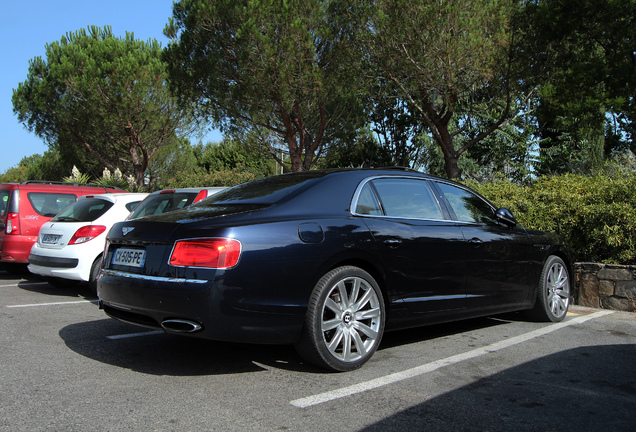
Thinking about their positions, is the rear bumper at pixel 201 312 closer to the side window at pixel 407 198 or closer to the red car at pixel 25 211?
the side window at pixel 407 198

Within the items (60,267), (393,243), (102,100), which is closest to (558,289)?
(393,243)

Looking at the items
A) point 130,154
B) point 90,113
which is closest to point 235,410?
point 90,113

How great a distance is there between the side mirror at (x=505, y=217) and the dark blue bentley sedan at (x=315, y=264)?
0.23m

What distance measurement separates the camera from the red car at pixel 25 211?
30.4 ft

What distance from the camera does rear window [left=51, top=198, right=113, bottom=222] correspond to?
812cm

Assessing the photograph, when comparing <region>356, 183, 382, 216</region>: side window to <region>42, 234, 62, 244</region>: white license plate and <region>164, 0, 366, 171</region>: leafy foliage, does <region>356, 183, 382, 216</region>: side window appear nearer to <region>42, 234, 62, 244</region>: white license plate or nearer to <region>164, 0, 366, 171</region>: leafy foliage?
<region>42, 234, 62, 244</region>: white license plate

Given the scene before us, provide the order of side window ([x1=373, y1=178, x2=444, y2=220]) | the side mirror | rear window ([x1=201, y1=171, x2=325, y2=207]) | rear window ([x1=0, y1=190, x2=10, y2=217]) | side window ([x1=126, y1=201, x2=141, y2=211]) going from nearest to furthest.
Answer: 1. rear window ([x1=201, y1=171, x2=325, y2=207])
2. side window ([x1=373, y1=178, x2=444, y2=220])
3. the side mirror
4. side window ([x1=126, y1=201, x2=141, y2=211])
5. rear window ([x1=0, y1=190, x2=10, y2=217])

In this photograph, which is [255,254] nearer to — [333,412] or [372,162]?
[333,412]

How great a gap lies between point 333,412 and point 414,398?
1.91ft

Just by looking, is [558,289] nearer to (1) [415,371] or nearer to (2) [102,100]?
(1) [415,371]

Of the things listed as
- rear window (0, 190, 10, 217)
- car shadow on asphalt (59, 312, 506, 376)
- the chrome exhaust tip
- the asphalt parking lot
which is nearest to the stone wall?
the asphalt parking lot

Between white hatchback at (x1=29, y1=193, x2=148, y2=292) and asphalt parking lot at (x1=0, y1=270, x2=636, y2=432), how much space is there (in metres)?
1.85

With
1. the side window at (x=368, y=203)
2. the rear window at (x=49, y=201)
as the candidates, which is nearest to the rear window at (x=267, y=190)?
the side window at (x=368, y=203)

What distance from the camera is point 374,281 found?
437cm
